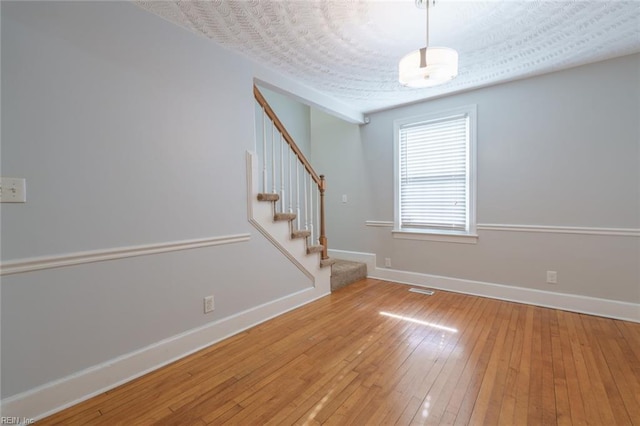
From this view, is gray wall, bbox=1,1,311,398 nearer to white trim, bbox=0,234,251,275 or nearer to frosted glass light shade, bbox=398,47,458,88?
white trim, bbox=0,234,251,275

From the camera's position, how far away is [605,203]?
266 cm

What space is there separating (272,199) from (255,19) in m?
1.42

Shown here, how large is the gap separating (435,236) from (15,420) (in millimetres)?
3809

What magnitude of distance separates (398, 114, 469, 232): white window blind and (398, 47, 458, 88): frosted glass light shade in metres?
1.76

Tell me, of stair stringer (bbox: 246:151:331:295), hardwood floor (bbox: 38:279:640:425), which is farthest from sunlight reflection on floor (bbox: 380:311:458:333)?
stair stringer (bbox: 246:151:331:295)

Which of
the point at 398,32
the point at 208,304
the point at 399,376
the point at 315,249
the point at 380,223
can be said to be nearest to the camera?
the point at 399,376

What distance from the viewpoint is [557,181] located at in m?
2.86

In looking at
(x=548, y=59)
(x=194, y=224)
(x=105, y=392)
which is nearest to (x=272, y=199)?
(x=194, y=224)

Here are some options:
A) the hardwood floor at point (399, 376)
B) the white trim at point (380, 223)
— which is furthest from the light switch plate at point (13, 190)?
the white trim at point (380, 223)

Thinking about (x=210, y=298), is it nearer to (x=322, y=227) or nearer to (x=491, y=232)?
(x=322, y=227)

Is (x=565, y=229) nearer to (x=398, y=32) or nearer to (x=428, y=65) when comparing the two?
(x=428, y=65)

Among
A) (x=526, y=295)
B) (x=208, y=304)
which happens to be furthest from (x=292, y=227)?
(x=526, y=295)

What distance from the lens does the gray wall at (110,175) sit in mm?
1451

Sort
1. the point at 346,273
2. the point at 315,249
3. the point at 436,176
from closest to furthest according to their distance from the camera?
the point at 315,249, the point at 436,176, the point at 346,273
